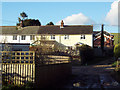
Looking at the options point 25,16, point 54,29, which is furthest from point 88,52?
point 25,16

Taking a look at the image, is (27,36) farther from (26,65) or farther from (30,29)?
(26,65)

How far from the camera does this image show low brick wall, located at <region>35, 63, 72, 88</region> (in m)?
11.2

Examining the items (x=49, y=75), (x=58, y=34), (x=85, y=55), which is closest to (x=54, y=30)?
(x=58, y=34)

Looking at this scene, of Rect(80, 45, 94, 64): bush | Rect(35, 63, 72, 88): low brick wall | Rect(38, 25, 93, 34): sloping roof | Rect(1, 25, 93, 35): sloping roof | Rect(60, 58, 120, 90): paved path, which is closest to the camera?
Rect(35, 63, 72, 88): low brick wall

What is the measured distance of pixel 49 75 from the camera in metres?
12.9

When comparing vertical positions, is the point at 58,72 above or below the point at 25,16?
below

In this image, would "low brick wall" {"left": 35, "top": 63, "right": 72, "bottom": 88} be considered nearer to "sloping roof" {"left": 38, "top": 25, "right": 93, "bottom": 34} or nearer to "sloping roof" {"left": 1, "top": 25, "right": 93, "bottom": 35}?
"sloping roof" {"left": 38, "top": 25, "right": 93, "bottom": 34}

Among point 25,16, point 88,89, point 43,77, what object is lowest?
point 88,89

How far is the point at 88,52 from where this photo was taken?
36.3 meters

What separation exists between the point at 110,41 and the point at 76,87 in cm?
4624

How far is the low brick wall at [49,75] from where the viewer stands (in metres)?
11.2

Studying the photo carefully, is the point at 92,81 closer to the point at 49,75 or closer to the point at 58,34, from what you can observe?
the point at 49,75

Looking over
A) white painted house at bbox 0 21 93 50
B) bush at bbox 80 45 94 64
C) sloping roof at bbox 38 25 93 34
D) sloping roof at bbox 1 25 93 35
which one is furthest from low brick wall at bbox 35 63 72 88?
sloping roof at bbox 1 25 93 35

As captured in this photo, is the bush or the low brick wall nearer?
the low brick wall
